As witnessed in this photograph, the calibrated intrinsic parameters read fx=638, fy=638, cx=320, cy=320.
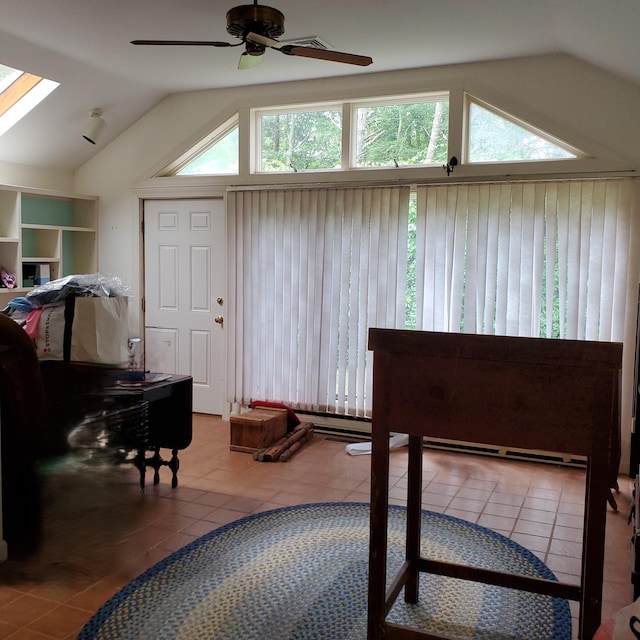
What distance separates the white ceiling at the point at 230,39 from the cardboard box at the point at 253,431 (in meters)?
2.62

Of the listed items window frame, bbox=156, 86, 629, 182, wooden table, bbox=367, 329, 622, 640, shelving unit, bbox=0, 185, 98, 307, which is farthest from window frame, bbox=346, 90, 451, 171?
wooden table, bbox=367, 329, 622, 640

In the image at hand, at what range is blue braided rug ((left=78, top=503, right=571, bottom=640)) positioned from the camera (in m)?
2.41

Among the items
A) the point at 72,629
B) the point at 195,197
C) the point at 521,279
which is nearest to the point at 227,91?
the point at 195,197

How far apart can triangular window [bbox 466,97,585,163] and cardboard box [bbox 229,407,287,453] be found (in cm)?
246

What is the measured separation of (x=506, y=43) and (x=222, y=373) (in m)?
3.44

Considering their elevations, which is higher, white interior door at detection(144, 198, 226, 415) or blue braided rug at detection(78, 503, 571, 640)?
white interior door at detection(144, 198, 226, 415)

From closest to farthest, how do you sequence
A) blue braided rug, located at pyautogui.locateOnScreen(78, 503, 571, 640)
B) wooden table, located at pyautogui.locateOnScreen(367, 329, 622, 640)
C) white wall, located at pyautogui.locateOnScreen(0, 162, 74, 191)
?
wooden table, located at pyautogui.locateOnScreen(367, 329, 622, 640) → blue braided rug, located at pyautogui.locateOnScreen(78, 503, 571, 640) → white wall, located at pyautogui.locateOnScreen(0, 162, 74, 191)

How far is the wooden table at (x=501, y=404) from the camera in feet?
5.81

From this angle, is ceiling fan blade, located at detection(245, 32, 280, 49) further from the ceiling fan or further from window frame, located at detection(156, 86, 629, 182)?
window frame, located at detection(156, 86, 629, 182)

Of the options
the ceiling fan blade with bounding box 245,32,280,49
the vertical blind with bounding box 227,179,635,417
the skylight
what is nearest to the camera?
the ceiling fan blade with bounding box 245,32,280,49

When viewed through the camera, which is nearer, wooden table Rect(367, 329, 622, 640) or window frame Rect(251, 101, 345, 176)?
wooden table Rect(367, 329, 622, 640)

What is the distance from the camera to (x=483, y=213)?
15.1 ft

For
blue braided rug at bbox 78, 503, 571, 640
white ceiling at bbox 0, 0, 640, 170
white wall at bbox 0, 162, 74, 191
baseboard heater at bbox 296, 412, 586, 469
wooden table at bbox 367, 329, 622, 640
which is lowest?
blue braided rug at bbox 78, 503, 571, 640

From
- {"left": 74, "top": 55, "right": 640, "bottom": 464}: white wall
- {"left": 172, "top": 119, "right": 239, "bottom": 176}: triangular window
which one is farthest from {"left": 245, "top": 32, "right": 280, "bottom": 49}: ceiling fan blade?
{"left": 172, "top": 119, "right": 239, "bottom": 176}: triangular window
